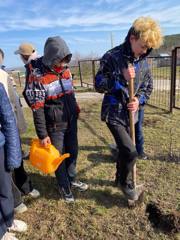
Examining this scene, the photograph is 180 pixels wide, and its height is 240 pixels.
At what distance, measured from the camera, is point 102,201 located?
11.5 ft

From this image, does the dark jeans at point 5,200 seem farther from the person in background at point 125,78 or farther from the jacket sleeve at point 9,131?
the person in background at point 125,78

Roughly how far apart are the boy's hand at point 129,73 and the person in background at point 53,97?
0.59m

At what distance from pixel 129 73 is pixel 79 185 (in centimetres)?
161

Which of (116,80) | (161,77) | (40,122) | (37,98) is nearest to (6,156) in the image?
(40,122)

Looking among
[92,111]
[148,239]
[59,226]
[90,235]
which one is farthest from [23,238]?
[92,111]

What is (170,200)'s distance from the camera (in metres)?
3.40

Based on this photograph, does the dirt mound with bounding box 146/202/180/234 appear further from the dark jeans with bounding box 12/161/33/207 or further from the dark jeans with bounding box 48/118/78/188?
the dark jeans with bounding box 12/161/33/207

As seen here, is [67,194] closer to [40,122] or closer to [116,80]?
[40,122]

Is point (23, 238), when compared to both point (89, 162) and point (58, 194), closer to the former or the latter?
point (58, 194)

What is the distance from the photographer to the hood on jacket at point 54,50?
2928 millimetres

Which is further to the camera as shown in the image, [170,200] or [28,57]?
[28,57]

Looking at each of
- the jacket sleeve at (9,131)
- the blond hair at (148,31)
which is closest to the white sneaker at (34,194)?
the jacket sleeve at (9,131)

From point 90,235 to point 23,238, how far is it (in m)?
0.66

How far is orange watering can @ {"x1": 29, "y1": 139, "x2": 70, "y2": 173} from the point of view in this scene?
3039mm
